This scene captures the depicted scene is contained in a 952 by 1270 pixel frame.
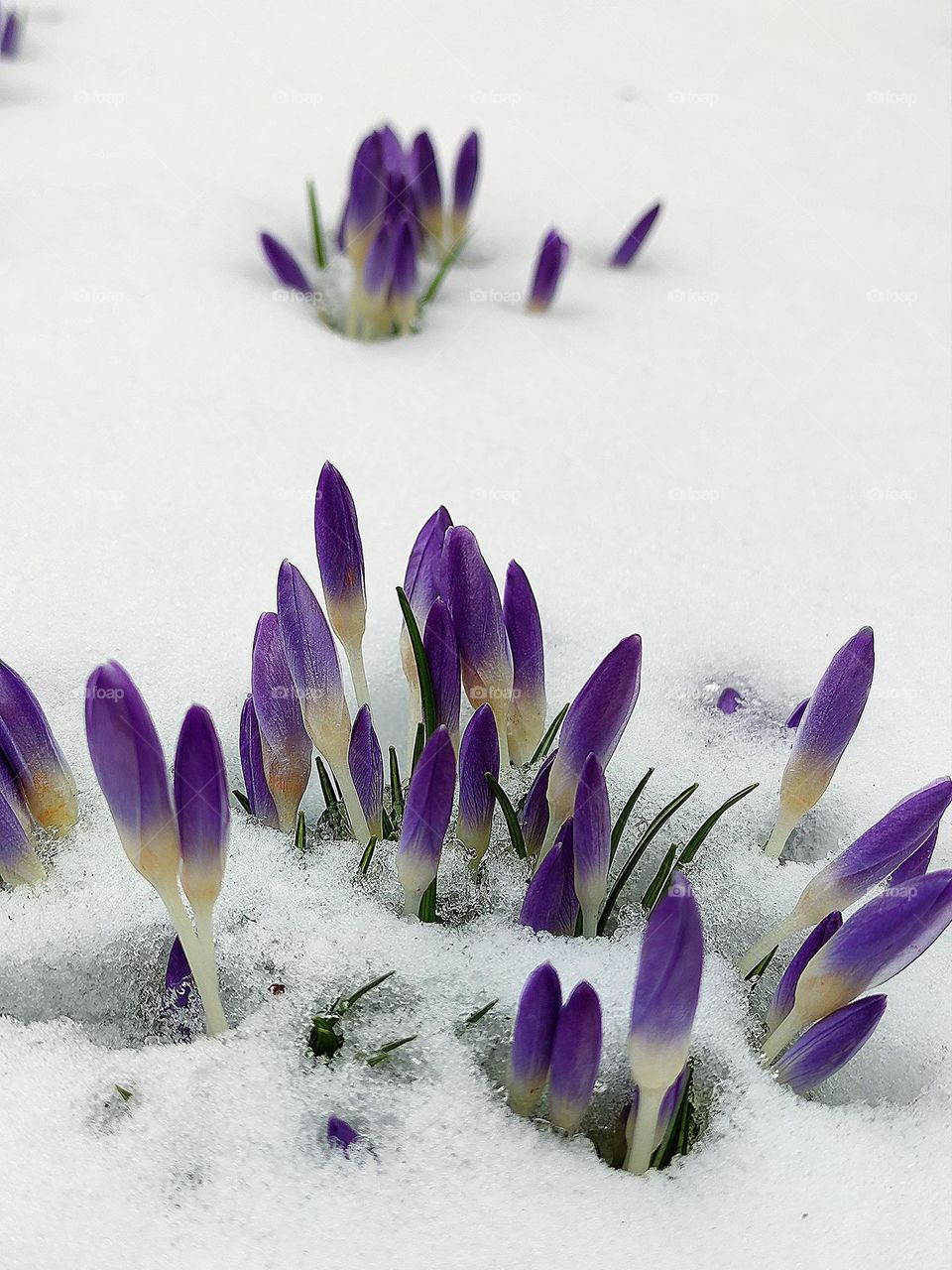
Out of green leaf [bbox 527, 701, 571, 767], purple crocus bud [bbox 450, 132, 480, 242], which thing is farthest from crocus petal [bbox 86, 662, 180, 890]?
purple crocus bud [bbox 450, 132, 480, 242]

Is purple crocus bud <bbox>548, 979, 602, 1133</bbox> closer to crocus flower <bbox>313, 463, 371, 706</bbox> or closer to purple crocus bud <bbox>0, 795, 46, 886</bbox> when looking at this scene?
crocus flower <bbox>313, 463, 371, 706</bbox>

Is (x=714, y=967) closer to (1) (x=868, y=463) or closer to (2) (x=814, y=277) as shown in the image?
(1) (x=868, y=463)

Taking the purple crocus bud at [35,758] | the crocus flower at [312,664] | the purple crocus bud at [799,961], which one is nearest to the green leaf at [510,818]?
the crocus flower at [312,664]

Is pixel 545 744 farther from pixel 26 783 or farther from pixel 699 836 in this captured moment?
pixel 26 783

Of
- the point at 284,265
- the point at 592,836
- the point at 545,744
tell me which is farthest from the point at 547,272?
the point at 592,836

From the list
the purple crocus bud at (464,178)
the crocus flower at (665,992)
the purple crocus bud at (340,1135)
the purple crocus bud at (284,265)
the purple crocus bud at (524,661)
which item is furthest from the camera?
the purple crocus bud at (464,178)

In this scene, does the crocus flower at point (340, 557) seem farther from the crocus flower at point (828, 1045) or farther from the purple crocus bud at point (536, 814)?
the crocus flower at point (828, 1045)

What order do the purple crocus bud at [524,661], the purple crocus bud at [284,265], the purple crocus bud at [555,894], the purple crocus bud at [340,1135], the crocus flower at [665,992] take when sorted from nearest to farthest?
the crocus flower at [665,992], the purple crocus bud at [340,1135], the purple crocus bud at [555,894], the purple crocus bud at [524,661], the purple crocus bud at [284,265]
